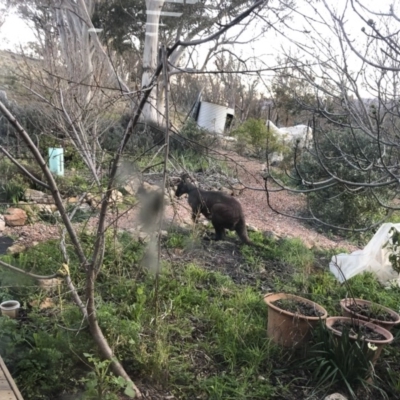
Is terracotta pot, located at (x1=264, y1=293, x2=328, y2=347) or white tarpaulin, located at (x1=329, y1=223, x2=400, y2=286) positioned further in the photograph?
white tarpaulin, located at (x1=329, y1=223, x2=400, y2=286)

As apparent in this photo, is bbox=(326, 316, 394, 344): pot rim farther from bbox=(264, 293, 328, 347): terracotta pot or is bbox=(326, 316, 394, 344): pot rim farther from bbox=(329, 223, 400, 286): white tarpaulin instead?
bbox=(329, 223, 400, 286): white tarpaulin

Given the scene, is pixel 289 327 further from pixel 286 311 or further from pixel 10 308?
pixel 10 308

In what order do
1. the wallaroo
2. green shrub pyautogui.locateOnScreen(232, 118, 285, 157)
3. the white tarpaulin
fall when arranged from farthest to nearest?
green shrub pyautogui.locateOnScreen(232, 118, 285, 157)
the wallaroo
the white tarpaulin

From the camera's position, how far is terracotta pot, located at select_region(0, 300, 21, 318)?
2596 millimetres

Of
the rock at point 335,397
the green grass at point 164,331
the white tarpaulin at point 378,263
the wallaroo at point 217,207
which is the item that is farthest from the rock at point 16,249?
the white tarpaulin at point 378,263

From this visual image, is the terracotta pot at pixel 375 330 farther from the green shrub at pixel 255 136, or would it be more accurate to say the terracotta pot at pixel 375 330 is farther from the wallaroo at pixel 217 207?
the green shrub at pixel 255 136

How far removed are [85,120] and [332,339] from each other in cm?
247

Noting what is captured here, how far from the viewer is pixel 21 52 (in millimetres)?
4328

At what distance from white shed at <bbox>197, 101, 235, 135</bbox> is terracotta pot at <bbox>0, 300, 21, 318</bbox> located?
19.9 ft

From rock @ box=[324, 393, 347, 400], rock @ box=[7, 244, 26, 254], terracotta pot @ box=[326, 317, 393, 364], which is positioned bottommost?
rock @ box=[324, 393, 347, 400]

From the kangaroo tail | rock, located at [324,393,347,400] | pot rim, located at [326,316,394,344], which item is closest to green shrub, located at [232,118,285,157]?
the kangaroo tail

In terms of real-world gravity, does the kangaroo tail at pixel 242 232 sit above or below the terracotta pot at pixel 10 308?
above

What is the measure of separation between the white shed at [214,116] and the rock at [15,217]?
15.1 ft

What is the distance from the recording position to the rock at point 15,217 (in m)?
4.22
